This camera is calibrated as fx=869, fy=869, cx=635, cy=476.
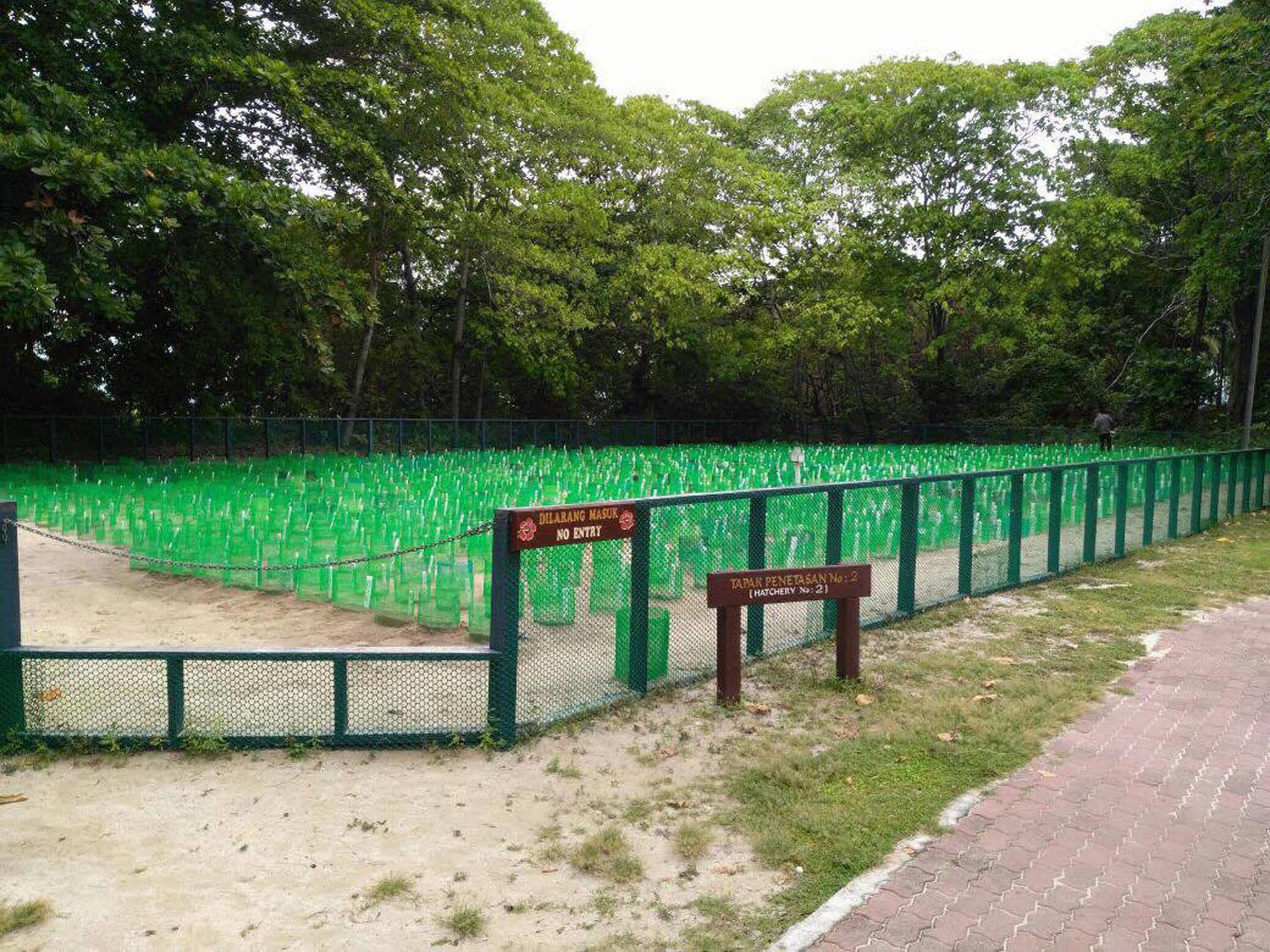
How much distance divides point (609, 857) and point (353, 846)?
1.13 meters

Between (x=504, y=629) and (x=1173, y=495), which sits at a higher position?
(x=1173, y=495)

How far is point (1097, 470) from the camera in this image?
35.9ft

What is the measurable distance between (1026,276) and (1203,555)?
26.3 meters

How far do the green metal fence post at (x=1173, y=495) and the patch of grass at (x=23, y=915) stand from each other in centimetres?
1461

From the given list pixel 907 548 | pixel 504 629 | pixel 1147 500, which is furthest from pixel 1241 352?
pixel 504 629

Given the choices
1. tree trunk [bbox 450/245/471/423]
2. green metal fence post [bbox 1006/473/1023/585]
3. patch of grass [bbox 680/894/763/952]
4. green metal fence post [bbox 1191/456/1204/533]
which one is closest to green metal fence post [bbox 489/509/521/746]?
patch of grass [bbox 680/894/763/952]

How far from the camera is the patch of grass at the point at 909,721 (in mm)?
3883

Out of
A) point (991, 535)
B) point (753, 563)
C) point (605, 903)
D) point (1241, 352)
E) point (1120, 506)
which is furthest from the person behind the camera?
point (1241, 352)

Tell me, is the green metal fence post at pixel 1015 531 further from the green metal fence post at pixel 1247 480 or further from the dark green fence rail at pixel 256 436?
the dark green fence rail at pixel 256 436

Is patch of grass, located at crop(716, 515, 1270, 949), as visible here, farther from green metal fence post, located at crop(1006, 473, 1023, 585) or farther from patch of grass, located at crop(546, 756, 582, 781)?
patch of grass, located at crop(546, 756, 582, 781)

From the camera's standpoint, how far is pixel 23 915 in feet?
10.5

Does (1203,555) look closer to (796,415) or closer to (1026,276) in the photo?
(1026,276)

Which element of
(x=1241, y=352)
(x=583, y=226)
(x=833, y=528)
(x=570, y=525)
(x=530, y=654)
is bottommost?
(x=530, y=654)

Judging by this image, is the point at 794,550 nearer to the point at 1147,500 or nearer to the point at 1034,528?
the point at 1034,528
